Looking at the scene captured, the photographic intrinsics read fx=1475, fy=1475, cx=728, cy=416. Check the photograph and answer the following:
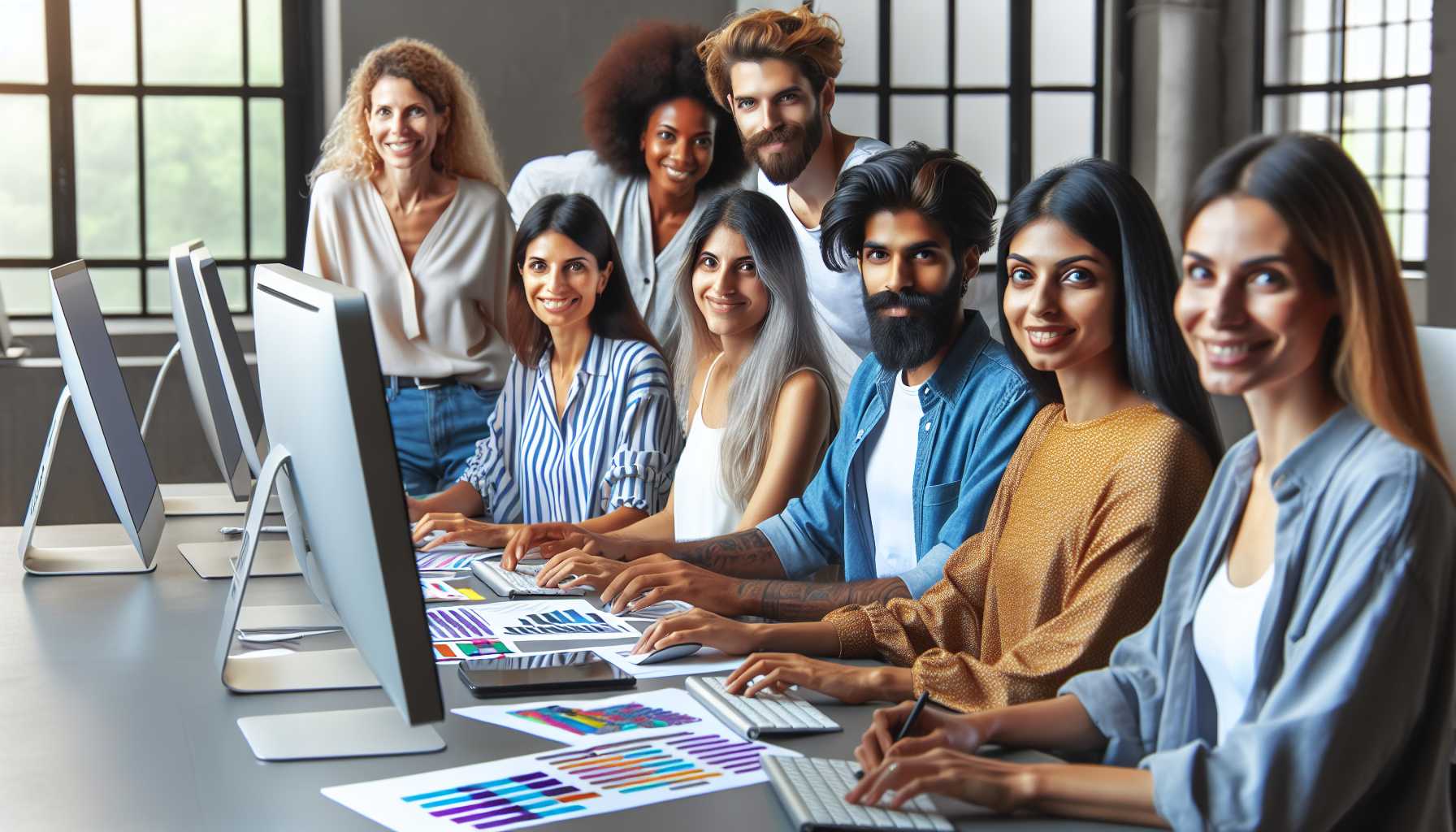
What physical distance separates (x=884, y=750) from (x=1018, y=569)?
1.59 ft

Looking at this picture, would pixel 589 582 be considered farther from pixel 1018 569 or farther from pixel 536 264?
pixel 536 264

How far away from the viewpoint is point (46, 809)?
1.43 metres

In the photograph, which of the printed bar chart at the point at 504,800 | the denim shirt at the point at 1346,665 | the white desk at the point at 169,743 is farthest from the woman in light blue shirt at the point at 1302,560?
the printed bar chart at the point at 504,800

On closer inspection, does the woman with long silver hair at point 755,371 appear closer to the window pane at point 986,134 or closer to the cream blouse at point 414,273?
the cream blouse at point 414,273

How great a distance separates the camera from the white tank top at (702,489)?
2982 millimetres

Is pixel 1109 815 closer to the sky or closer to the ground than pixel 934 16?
closer to the ground

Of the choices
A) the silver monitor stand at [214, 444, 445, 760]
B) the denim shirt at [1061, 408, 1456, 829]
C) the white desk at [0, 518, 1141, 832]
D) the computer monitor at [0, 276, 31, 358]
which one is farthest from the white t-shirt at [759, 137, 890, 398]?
the computer monitor at [0, 276, 31, 358]

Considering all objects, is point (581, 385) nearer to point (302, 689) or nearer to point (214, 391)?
point (214, 391)

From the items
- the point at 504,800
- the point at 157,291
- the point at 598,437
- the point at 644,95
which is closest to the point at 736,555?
the point at 598,437

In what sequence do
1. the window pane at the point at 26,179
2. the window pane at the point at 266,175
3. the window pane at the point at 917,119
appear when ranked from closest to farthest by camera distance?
the window pane at the point at 26,179 < the window pane at the point at 266,175 < the window pane at the point at 917,119

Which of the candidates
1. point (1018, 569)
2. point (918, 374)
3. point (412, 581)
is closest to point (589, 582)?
point (918, 374)

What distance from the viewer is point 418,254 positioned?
4039 mm

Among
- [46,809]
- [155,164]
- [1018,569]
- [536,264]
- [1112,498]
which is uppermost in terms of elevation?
[155,164]

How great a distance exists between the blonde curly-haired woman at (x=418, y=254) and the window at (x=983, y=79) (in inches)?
138
